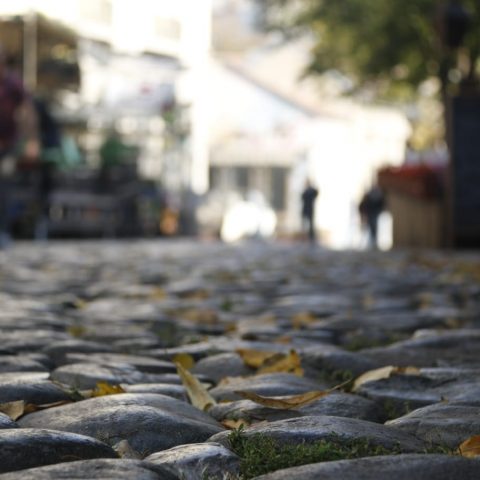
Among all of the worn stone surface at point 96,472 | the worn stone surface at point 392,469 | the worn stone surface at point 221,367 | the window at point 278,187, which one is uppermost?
the window at point 278,187

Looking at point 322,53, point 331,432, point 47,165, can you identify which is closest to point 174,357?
point 331,432

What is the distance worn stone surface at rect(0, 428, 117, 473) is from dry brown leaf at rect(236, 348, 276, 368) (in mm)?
1564

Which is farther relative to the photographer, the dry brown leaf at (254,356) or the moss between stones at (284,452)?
the dry brown leaf at (254,356)

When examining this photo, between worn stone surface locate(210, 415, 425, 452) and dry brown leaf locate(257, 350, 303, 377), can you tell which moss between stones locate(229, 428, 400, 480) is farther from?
dry brown leaf locate(257, 350, 303, 377)

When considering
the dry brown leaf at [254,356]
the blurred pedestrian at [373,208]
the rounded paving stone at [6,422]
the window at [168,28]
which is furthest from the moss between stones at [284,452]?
the window at [168,28]

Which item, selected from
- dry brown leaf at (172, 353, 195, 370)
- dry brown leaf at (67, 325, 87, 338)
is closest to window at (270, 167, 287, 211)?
dry brown leaf at (67, 325, 87, 338)

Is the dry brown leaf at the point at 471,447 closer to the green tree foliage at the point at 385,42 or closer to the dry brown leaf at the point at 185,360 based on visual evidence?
the dry brown leaf at the point at 185,360

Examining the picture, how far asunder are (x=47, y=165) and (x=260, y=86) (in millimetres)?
29313

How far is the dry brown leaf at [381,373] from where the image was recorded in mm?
3639

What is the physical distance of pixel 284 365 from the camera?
13.0 feet

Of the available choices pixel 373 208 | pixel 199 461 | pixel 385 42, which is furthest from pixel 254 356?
pixel 373 208

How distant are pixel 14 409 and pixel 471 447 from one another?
106 cm

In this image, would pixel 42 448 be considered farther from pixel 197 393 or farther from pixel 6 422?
pixel 197 393

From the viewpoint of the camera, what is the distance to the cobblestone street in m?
2.40
